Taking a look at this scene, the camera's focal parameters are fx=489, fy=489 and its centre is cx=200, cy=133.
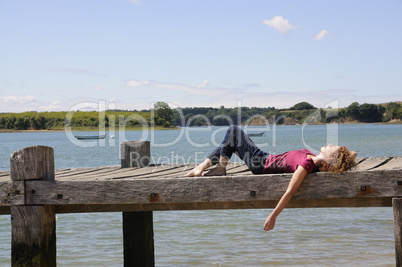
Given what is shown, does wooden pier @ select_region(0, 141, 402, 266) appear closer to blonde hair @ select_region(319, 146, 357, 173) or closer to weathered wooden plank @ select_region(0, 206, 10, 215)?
blonde hair @ select_region(319, 146, 357, 173)

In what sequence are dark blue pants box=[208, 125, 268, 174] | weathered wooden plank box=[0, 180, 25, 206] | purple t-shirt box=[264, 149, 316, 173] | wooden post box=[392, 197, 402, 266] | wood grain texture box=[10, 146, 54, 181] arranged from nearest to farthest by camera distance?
wooden post box=[392, 197, 402, 266]
purple t-shirt box=[264, 149, 316, 173]
wood grain texture box=[10, 146, 54, 181]
weathered wooden plank box=[0, 180, 25, 206]
dark blue pants box=[208, 125, 268, 174]

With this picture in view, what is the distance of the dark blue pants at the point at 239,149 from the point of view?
584 cm

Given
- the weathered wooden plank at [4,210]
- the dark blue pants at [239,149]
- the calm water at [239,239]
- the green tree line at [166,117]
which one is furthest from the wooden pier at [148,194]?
the green tree line at [166,117]

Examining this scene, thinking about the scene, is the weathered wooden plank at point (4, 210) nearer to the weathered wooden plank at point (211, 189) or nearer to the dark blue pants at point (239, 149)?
the weathered wooden plank at point (211, 189)

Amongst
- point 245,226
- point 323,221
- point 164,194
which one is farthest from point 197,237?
point 164,194

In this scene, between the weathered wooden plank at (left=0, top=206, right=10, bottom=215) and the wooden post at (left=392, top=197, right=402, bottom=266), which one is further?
the weathered wooden plank at (left=0, top=206, right=10, bottom=215)

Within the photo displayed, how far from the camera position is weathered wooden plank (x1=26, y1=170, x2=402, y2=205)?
496 centimetres

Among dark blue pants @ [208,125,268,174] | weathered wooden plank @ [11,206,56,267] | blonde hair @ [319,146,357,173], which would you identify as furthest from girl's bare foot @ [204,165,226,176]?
weathered wooden plank @ [11,206,56,267]

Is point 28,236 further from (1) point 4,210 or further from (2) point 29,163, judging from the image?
(1) point 4,210

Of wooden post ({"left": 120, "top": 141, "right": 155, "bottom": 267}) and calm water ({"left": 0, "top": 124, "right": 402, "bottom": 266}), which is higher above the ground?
wooden post ({"left": 120, "top": 141, "right": 155, "bottom": 267})

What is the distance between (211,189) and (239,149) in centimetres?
92

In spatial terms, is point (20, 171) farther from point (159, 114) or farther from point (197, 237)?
point (159, 114)

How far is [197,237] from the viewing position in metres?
11.8

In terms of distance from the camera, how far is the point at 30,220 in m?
5.44
